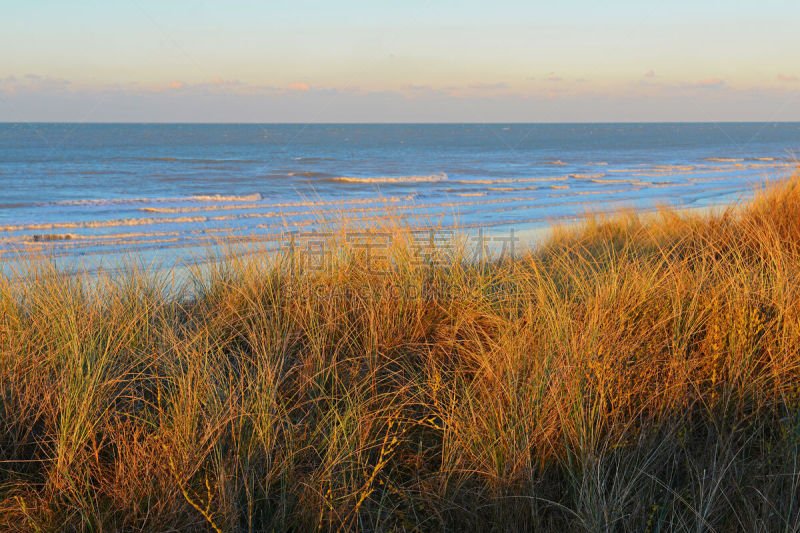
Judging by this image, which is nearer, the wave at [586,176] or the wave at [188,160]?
the wave at [586,176]

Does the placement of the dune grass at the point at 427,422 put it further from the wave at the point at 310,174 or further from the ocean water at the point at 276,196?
the wave at the point at 310,174

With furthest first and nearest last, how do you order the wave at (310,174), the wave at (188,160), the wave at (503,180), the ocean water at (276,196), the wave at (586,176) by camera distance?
1. the wave at (188,160)
2. the wave at (310,174)
3. the wave at (586,176)
4. the wave at (503,180)
5. the ocean water at (276,196)

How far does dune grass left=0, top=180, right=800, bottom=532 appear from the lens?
7.42 feet

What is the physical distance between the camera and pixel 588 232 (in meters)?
7.83

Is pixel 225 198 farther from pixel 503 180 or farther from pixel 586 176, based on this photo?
pixel 586 176

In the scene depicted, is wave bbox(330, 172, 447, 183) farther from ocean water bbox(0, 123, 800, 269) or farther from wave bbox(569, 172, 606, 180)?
wave bbox(569, 172, 606, 180)

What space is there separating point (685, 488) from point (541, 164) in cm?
3218

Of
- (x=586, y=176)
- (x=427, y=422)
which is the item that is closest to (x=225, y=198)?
(x=586, y=176)

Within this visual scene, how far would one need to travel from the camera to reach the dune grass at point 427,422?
2.26 meters

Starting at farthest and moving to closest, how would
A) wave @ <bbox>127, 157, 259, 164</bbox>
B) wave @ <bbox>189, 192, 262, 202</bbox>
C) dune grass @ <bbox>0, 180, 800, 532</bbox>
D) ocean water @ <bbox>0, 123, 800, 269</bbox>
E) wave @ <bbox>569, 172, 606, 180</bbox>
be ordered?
wave @ <bbox>127, 157, 259, 164</bbox> → wave @ <bbox>569, 172, 606, 180</bbox> → wave @ <bbox>189, 192, 262, 202</bbox> → ocean water @ <bbox>0, 123, 800, 269</bbox> → dune grass @ <bbox>0, 180, 800, 532</bbox>

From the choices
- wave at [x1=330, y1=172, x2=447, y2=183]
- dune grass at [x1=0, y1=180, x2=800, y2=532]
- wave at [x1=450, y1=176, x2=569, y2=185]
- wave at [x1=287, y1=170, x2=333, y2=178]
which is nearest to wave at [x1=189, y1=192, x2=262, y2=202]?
wave at [x1=330, y1=172, x2=447, y2=183]

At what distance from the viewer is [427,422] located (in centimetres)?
283

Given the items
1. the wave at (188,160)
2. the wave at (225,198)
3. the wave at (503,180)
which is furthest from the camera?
the wave at (188,160)

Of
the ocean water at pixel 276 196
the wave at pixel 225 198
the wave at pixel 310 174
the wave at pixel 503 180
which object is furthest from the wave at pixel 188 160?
the wave at pixel 225 198
